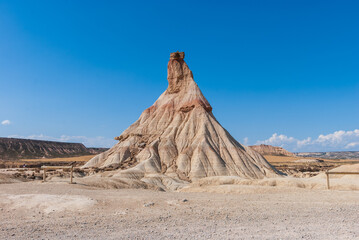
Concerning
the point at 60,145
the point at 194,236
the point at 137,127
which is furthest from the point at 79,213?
the point at 60,145

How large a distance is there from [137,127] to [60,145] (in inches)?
3941

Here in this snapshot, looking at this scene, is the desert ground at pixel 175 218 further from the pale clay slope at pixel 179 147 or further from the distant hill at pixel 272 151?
the distant hill at pixel 272 151

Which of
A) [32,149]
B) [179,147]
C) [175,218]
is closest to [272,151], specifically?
[32,149]

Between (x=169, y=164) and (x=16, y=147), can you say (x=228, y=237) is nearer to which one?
(x=169, y=164)

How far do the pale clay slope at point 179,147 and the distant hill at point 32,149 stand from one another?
7374cm

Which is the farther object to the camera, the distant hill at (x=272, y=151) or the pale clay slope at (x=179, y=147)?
the distant hill at (x=272, y=151)

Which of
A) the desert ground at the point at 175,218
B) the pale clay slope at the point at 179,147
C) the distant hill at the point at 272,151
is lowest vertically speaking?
the desert ground at the point at 175,218

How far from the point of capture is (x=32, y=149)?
387 feet

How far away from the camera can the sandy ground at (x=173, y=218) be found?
8.46 m

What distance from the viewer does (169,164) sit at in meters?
39.8

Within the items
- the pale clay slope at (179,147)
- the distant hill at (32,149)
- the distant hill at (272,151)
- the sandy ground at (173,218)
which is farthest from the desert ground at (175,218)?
the distant hill at (272,151)

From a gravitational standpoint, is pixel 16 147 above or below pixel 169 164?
above

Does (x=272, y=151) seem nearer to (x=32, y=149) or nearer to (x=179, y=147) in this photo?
(x=32, y=149)

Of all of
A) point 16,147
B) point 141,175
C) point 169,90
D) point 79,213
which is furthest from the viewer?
point 16,147
